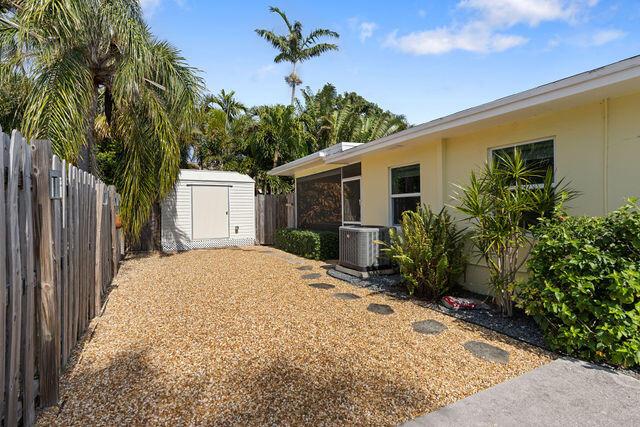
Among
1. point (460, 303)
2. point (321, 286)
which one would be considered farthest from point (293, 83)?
point (460, 303)

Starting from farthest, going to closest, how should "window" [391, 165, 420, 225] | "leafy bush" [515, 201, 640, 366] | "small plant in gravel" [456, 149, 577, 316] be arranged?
"window" [391, 165, 420, 225]
"small plant in gravel" [456, 149, 577, 316]
"leafy bush" [515, 201, 640, 366]

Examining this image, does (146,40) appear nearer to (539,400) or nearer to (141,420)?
(141,420)

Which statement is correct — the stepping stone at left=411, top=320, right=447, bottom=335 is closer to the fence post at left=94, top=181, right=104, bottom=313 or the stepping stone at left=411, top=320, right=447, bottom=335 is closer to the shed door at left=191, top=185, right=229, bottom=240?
the fence post at left=94, top=181, right=104, bottom=313

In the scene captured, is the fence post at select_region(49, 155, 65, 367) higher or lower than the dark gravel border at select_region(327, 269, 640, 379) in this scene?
higher

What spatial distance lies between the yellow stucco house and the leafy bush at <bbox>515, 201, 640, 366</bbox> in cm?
74

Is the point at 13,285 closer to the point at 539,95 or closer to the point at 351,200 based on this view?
the point at 539,95

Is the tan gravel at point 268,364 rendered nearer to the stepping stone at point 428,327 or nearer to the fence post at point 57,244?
the stepping stone at point 428,327

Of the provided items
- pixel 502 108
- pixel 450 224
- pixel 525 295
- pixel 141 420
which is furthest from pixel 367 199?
pixel 141 420

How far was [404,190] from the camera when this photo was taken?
24.1ft

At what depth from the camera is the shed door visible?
473 inches

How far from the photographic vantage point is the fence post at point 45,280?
91.6 inches

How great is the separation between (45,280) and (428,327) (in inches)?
152

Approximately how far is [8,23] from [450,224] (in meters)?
9.15

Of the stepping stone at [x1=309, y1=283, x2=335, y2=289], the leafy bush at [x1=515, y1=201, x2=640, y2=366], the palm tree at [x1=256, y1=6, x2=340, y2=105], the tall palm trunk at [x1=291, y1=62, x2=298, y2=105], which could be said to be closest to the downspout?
the leafy bush at [x1=515, y1=201, x2=640, y2=366]
